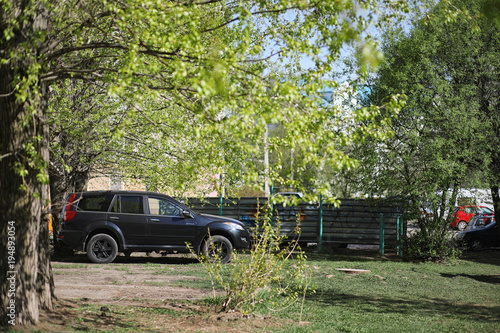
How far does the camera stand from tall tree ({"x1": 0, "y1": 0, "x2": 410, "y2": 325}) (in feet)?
18.4

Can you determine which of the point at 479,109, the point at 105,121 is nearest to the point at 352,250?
the point at 479,109

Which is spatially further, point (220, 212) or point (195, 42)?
point (220, 212)

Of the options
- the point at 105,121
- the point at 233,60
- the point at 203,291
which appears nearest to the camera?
Answer: the point at 233,60

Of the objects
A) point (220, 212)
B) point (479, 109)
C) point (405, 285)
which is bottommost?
point (405, 285)

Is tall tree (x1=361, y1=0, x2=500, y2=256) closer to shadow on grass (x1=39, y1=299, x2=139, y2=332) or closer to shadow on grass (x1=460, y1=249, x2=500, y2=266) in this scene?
shadow on grass (x1=460, y1=249, x2=500, y2=266)

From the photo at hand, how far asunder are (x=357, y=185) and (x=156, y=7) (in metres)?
11.9

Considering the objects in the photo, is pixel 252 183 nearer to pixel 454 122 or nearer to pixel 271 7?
pixel 271 7

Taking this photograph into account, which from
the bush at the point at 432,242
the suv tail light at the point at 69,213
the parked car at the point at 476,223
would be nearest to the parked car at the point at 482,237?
the parked car at the point at 476,223

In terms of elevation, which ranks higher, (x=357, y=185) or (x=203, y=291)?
(x=357, y=185)

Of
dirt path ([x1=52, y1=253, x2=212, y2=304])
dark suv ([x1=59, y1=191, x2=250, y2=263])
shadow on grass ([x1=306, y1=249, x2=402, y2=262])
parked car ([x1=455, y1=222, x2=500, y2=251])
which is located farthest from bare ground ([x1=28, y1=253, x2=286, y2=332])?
parked car ([x1=455, y1=222, x2=500, y2=251])

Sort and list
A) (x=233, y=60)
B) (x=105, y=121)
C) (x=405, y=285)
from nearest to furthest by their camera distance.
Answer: (x=233, y=60) → (x=405, y=285) → (x=105, y=121)

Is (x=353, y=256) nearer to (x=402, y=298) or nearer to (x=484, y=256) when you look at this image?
(x=484, y=256)

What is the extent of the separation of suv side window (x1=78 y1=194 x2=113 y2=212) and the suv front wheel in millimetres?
738

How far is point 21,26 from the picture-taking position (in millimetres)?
6594
